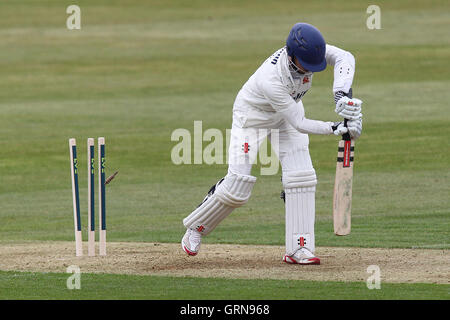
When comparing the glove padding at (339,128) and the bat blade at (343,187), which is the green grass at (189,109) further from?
the glove padding at (339,128)

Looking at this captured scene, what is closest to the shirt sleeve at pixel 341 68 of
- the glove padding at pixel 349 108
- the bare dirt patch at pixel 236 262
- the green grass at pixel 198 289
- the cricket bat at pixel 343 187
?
the glove padding at pixel 349 108

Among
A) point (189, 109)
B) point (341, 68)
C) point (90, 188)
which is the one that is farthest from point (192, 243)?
point (189, 109)

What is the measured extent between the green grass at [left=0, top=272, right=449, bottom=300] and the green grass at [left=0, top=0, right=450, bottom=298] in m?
0.09

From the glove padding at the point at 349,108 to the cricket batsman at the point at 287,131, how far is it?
4.7 inches

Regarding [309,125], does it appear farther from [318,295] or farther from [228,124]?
[228,124]

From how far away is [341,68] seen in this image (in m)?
9.15

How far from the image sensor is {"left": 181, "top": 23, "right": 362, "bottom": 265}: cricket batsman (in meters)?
8.87

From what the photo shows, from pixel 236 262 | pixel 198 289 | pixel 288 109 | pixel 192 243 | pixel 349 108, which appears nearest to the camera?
pixel 198 289

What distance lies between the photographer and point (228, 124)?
2117cm

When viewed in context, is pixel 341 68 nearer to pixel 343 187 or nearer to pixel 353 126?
pixel 353 126

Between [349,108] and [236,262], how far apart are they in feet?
6.13

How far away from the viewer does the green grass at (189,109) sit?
13.0 meters

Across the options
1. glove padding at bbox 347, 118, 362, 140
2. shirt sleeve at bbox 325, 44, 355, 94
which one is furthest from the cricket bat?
shirt sleeve at bbox 325, 44, 355, 94

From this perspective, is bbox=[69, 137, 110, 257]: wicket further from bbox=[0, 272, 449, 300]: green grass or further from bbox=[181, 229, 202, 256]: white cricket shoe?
bbox=[0, 272, 449, 300]: green grass
